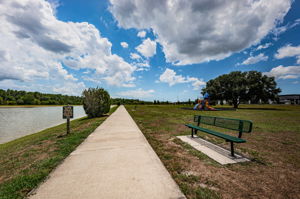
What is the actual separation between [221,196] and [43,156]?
452 centimetres

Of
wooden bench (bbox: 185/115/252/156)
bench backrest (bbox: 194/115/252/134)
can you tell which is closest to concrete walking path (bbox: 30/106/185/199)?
wooden bench (bbox: 185/115/252/156)

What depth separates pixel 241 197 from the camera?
186cm

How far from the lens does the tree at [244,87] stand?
28.9 metres

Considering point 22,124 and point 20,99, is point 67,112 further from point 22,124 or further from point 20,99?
point 20,99

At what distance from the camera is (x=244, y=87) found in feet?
96.7

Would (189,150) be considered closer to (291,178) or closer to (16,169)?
(291,178)

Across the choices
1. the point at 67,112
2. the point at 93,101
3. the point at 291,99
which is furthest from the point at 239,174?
the point at 291,99

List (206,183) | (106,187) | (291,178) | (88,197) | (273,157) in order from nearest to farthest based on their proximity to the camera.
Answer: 1. (88,197)
2. (106,187)
3. (206,183)
4. (291,178)
5. (273,157)

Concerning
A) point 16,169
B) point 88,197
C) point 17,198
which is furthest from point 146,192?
point 16,169

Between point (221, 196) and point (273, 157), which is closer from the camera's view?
point (221, 196)

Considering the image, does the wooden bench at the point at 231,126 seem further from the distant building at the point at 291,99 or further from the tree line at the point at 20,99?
the distant building at the point at 291,99

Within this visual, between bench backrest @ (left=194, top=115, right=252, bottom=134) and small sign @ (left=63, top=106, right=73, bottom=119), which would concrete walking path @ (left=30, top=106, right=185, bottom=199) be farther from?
small sign @ (left=63, top=106, right=73, bottom=119)

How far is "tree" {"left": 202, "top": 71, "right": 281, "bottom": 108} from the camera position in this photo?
28922 millimetres

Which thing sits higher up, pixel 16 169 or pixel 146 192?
pixel 146 192
